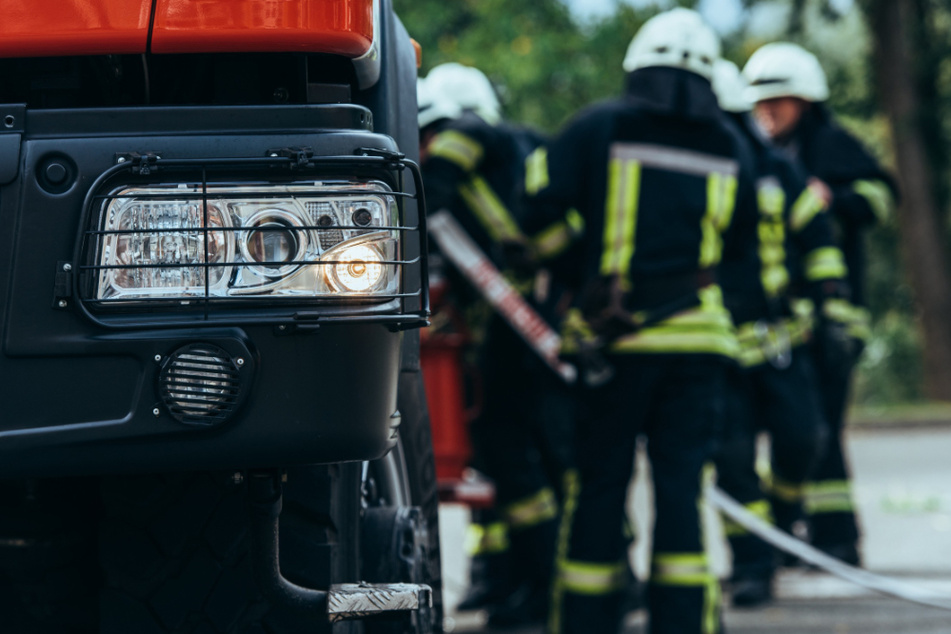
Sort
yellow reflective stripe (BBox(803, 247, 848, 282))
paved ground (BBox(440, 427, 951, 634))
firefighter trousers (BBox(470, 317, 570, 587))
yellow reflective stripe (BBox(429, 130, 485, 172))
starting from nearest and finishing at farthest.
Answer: paved ground (BBox(440, 427, 951, 634)) < yellow reflective stripe (BBox(429, 130, 485, 172)) < firefighter trousers (BBox(470, 317, 570, 587)) < yellow reflective stripe (BBox(803, 247, 848, 282))

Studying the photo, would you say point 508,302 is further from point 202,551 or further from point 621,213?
point 202,551

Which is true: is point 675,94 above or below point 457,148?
below

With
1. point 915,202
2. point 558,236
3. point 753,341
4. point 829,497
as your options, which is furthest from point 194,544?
point 915,202

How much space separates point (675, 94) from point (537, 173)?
51 cm

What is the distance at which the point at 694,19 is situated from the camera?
463 cm

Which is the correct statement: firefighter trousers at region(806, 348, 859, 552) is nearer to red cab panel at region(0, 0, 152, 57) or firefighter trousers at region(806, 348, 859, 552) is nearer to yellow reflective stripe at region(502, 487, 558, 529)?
yellow reflective stripe at region(502, 487, 558, 529)

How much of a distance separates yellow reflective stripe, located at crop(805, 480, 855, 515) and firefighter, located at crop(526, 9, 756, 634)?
2390 millimetres

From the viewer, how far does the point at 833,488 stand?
6828 mm

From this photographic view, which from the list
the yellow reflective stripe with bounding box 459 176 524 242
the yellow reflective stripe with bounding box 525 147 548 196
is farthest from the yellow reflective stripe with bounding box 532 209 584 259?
the yellow reflective stripe with bounding box 459 176 524 242

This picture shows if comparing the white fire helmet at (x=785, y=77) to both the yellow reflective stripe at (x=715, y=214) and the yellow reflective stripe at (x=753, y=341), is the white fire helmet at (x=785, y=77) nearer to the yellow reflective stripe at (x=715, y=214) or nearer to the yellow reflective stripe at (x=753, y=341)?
the yellow reflective stripe at (x=753, y=341)

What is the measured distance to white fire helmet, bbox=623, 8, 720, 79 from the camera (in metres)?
4.53

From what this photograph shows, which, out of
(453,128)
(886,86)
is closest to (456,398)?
(453,128)

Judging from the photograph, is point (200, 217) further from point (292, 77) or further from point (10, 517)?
point (10, 517)

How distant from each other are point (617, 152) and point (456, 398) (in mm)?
1384
